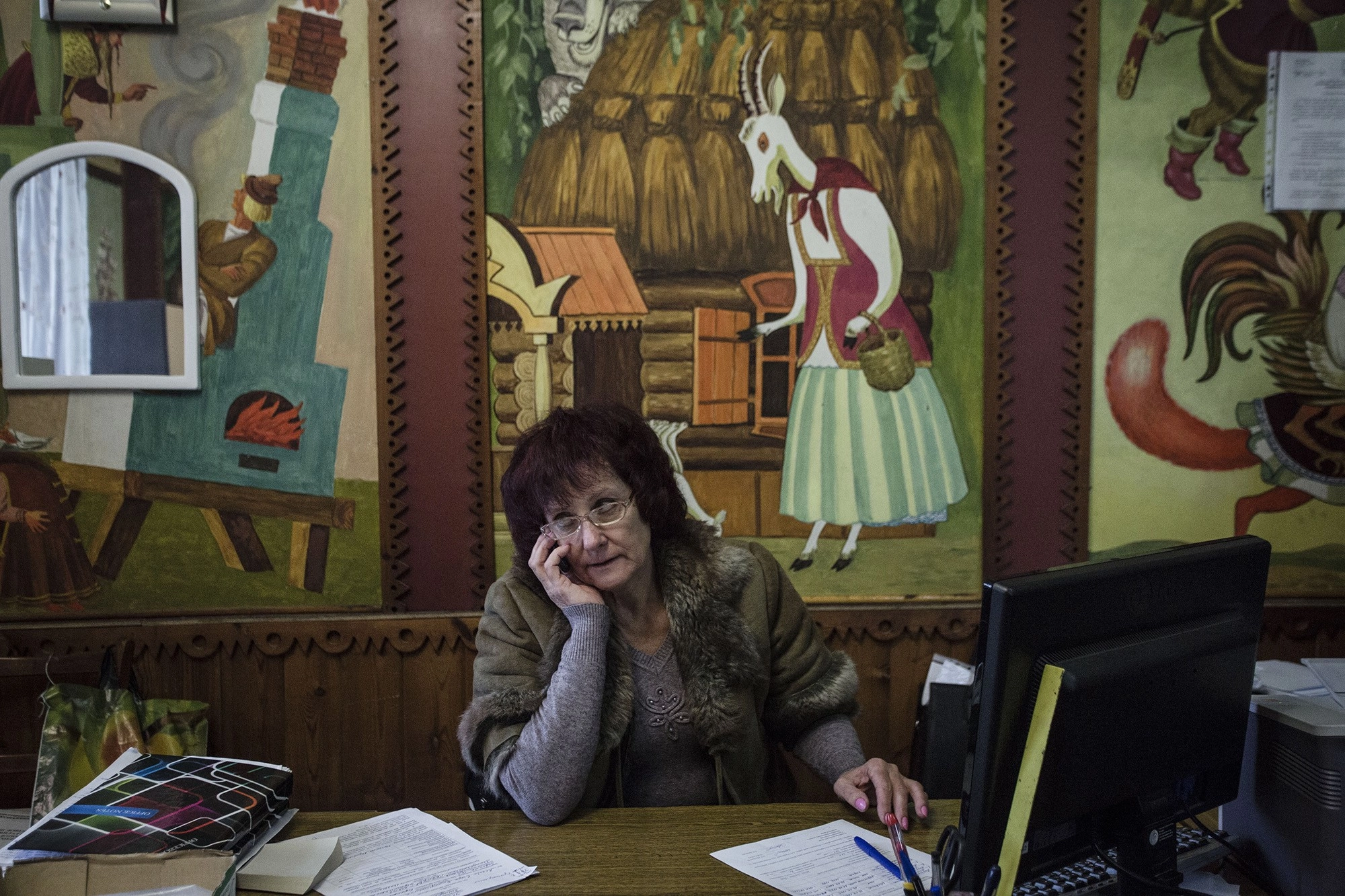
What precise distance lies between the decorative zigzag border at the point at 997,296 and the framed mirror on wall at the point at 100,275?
7.59ft

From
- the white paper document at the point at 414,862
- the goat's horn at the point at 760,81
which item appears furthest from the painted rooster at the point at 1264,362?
the white paper document at the point at 414,862

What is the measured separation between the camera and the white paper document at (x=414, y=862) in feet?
3.92

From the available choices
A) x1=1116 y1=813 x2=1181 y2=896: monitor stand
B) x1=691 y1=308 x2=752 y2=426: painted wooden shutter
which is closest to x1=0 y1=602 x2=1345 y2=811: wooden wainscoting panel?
x1=691 y1=308 x2=752 y2=426: painted wooden shutter

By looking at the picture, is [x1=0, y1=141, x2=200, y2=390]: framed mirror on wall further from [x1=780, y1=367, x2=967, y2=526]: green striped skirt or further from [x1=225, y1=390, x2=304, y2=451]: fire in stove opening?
[x1=780, y1=367, x2=967, y2=526]: green striped skirt

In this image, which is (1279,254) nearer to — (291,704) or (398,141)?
(398,141)

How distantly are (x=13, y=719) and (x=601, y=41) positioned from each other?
254cm

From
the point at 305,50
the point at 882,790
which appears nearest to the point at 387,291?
the point at 305,50

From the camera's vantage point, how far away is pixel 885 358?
2645 mm

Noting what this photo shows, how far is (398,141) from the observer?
8.48 feet

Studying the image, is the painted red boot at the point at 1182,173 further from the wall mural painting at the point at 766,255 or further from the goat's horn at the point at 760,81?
the goat's horn at the point at 760,81

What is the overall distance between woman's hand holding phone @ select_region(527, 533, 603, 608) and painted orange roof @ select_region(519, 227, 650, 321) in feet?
3.60

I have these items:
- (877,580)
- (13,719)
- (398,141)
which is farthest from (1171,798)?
(13,719)

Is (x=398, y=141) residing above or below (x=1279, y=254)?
above

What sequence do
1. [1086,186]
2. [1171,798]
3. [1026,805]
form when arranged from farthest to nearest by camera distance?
1. [1086,186]
2. [1171,798]
3. [1026,805]
